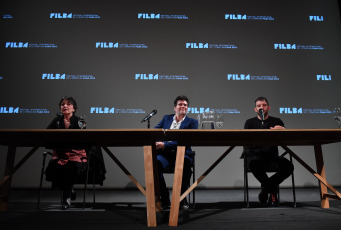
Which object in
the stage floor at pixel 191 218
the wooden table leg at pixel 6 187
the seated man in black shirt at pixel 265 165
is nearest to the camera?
the stage floor at pixel 191 218

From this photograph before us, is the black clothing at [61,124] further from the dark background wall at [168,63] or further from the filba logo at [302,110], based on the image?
the filba logo at [302,110]

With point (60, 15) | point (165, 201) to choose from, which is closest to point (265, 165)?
point (165, 201)

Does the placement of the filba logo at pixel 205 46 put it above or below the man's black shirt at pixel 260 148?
above

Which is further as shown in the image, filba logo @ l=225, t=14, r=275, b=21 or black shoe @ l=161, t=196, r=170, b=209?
filba logo @ l=225, t=14, r=275, b=21

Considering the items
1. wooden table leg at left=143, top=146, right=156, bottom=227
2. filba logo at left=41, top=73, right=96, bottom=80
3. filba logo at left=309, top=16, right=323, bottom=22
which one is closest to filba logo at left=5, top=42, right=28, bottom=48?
filba logo at left=41, top=73, right=96, bottom=80

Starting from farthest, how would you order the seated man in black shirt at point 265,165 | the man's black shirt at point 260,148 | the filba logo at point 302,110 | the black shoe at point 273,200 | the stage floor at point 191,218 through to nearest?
the filba logo at point 302,110, the man's black shirt at point 260,148, the seated man in black shirt at point 265,165, the black shoe at point 273,200, the stage floor at point 191,218

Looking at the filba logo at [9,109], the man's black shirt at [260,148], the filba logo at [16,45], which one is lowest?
the man's black shirt at [260,148]

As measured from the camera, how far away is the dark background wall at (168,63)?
14.7 ft

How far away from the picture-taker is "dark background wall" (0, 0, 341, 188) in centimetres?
447

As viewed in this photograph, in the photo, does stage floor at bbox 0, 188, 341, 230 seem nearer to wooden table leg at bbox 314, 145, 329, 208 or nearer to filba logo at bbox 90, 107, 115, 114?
wooden table leg at bbox 314, 145, 329, 208

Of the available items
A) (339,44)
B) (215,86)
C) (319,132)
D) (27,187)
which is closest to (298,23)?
(339,44)

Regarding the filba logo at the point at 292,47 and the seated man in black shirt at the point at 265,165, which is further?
the filba logo at the point at 292,47

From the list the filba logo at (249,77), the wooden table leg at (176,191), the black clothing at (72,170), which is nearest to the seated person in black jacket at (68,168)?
the black clothing at (72,170)

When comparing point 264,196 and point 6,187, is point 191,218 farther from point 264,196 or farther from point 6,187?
point 6,187
